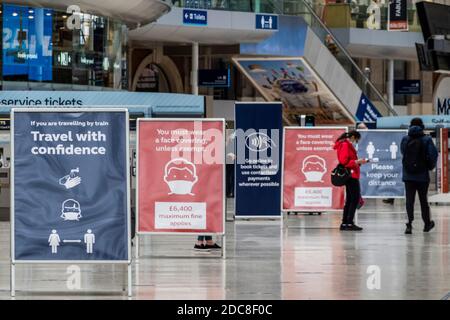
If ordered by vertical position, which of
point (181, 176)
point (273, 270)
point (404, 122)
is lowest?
point (273, 270)

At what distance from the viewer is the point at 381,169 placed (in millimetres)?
29531

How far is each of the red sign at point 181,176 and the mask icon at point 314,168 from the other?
7307 millimetres

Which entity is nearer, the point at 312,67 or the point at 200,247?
the point at 200,247

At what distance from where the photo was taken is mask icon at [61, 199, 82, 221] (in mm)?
12242

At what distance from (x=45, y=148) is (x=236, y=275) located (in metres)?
2.85

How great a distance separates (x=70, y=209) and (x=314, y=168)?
11.1 metres

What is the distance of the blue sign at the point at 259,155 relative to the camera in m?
23.3

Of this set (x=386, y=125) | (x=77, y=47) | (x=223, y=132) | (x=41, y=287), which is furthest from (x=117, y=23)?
(x=41, y=287)

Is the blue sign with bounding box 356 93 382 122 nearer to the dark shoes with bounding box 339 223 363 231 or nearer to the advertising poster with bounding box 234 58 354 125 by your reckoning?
the advertising poster with bounding box 234 58 354 125

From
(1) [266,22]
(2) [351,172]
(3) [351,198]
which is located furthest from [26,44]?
(2) [351,172]

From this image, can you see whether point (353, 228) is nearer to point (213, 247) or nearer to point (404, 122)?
point (213, 247)

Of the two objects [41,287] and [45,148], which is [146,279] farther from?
[45,148]

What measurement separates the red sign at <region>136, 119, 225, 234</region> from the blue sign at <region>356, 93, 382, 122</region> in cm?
3282

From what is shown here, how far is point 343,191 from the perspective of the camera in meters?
22.8
